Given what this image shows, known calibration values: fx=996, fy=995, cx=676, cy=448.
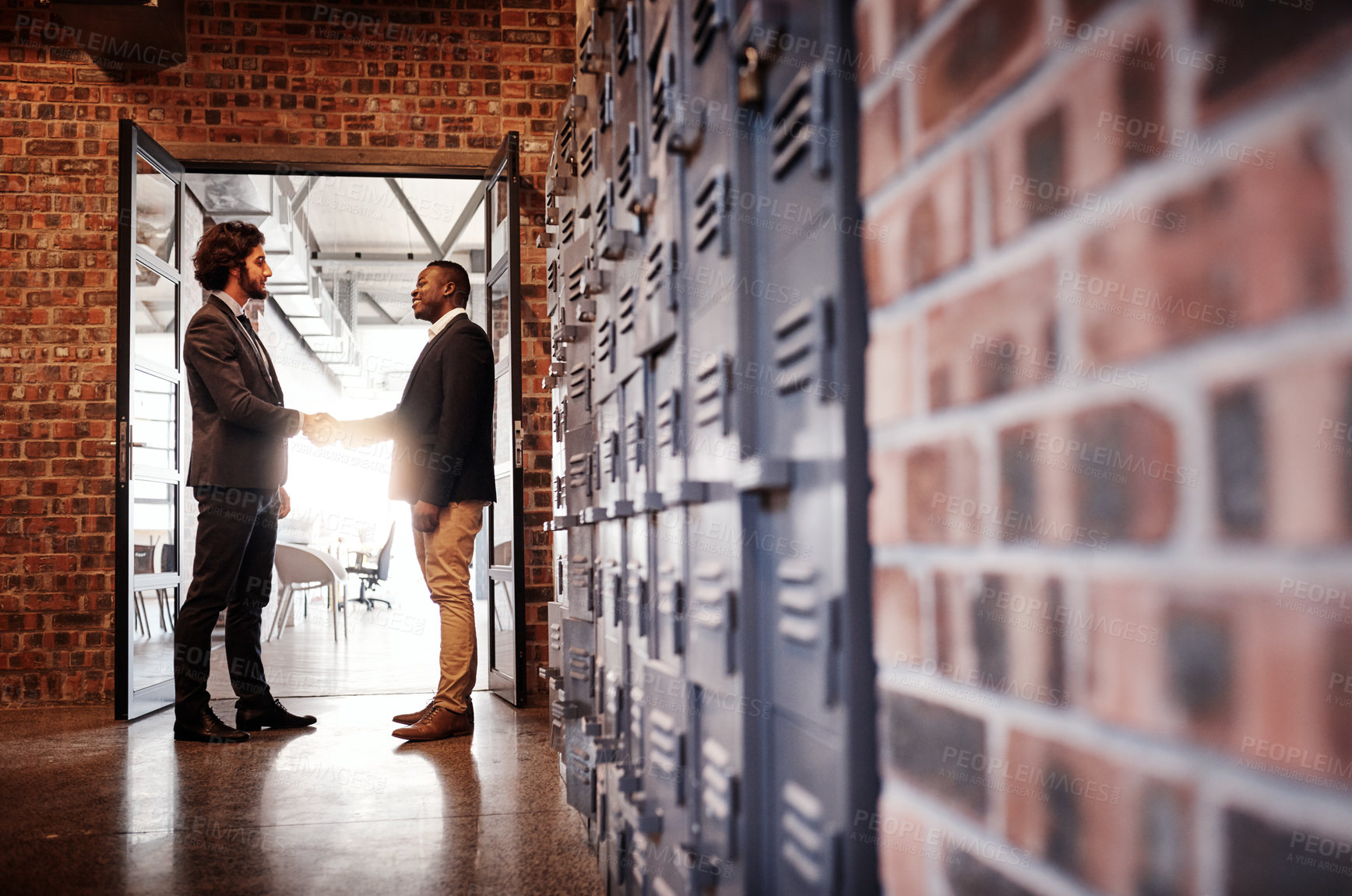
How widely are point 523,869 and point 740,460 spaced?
1252 mm

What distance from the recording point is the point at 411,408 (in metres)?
3.34

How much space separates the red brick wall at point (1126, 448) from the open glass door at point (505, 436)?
3.43 m

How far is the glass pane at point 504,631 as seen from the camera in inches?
161

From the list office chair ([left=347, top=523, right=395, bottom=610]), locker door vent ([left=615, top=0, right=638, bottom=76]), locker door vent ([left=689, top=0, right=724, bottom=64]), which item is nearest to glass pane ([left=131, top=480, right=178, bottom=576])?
locker door vent ([left=615, top=0, right=638, bottom=76])

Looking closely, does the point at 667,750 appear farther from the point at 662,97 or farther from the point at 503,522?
the point at 503,522

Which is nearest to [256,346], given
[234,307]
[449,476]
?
[234,307]

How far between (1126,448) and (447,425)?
9.79 feet

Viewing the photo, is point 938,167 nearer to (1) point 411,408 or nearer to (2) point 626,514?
(2) point 626,514

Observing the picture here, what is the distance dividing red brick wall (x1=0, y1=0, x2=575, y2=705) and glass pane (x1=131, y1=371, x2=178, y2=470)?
0.25 metres

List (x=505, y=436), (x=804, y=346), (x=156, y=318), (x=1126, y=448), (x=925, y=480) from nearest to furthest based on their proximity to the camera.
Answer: (x=1126, y=448) → (x=925, y=480) → (x=804, y=346) → (x=156, y=318) → (x=505, y=436)

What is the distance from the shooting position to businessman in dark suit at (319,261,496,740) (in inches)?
128

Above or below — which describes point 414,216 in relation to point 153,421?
above

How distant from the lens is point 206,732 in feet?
10.9

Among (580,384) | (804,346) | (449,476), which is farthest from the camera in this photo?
(449,476)
